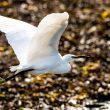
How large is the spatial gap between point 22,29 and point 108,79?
220 centimetres

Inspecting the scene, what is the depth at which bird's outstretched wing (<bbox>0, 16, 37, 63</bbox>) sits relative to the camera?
6.13m

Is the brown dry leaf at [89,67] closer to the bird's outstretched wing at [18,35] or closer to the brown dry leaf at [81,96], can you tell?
the brown dry leaf at [81,96]

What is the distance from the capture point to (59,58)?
614 cm

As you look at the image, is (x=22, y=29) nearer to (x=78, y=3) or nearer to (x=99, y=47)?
(x=99, y=47)

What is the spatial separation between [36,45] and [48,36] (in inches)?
9.4

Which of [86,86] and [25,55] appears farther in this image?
[86,86]

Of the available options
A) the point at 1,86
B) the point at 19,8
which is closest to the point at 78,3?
the point at 19,8

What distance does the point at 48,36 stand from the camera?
5602 mm

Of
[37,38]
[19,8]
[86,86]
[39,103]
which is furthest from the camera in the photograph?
[19,8]

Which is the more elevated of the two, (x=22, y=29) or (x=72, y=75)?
(x=22, y=29)

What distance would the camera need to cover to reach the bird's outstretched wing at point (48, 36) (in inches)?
207

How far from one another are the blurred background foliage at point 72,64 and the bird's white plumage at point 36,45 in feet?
4.18

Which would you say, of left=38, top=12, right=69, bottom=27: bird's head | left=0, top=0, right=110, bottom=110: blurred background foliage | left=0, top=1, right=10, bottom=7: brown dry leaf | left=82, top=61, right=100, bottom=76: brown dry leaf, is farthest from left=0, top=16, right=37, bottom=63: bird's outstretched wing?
left=0, top=1, right=10, bottom=7: brown dry leaf

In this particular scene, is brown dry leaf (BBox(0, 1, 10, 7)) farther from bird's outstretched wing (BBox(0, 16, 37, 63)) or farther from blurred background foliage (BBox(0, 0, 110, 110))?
bird's outstretched wing (BBox(0, 16, 37, 63))
